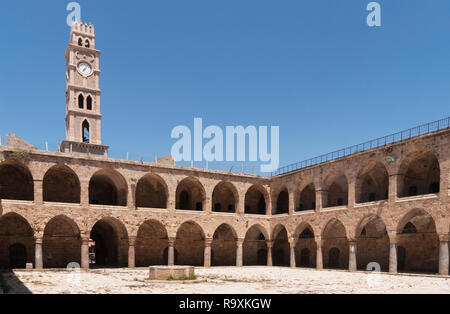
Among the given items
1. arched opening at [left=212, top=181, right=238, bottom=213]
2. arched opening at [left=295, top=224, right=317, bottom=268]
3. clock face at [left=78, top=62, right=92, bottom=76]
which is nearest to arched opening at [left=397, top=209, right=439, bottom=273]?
arched opening at [left=295, top=224, right=317, bottom=268]

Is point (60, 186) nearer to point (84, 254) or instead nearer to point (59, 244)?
point (59, 244)

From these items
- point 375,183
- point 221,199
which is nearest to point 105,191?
point 221,199

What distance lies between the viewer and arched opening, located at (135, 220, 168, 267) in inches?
1254

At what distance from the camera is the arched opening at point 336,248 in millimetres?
30766

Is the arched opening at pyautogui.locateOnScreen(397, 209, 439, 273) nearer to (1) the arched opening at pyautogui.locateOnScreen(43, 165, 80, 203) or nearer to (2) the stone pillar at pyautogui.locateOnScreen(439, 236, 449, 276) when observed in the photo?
(2) the stone pillar at pyautogui.locateOnScreen(439, 236, 449, 276)

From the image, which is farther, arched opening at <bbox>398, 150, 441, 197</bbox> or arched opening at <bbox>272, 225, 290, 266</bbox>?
arched opening at <bbox>272, 225, 290, 266</bbox>

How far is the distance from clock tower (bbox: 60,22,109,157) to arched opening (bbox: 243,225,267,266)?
1472 centimetres

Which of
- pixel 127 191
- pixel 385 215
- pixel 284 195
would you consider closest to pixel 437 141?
pixel 385 215

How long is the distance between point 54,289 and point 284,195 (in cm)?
2568

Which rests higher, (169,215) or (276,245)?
(169,215)

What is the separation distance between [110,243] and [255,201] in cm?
1328

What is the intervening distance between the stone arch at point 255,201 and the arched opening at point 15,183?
17.8 metres

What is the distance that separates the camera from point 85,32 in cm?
3684
